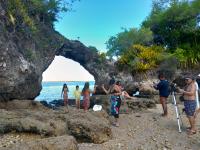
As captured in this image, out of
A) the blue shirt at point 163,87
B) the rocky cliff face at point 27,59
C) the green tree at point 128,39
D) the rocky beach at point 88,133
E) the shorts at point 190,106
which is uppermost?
the green tree at point 128,39

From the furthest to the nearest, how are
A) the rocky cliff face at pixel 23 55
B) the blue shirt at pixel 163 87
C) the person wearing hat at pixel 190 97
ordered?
the rocky cliff face at pixel 23 55
the blue shirt at pixel 163 87
the person wearing hat at pixel 190 97

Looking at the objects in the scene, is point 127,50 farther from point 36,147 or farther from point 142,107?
point 36,147

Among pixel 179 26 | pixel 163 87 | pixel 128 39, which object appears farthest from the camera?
pixel 179 26

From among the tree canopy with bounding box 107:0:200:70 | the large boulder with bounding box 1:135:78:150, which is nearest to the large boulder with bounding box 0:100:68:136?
the large boulder with bounding box 1:135:78:150

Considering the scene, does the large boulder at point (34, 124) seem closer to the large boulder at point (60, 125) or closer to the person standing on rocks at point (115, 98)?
the large boulder at point (60, 125)

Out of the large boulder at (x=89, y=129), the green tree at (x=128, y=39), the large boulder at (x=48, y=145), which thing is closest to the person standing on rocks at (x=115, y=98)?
the large boulder at (x=89, y=129)

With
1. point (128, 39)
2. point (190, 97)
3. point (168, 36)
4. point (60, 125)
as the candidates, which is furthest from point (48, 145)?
point (168, 36)

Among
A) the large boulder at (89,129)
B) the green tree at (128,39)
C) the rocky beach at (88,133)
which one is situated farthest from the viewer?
the green tree at (128,39)

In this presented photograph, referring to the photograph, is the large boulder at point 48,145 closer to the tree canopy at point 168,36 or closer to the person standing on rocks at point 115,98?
the person standing on rocks at point 115,98

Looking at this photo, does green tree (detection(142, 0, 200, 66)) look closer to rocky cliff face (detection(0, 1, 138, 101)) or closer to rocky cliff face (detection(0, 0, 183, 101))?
rocky cliff face (detection(0, 0, 183, 101))

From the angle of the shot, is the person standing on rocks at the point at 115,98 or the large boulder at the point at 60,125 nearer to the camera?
the large boulder at the point at 60,125

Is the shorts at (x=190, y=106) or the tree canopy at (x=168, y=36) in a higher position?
the tree canopy at (x=168, y=36)

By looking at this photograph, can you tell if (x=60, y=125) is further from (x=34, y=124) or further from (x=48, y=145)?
(x=48, y=145)

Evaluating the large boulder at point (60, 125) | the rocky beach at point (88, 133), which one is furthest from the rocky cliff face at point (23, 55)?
the large boulder at point (60, 125)
